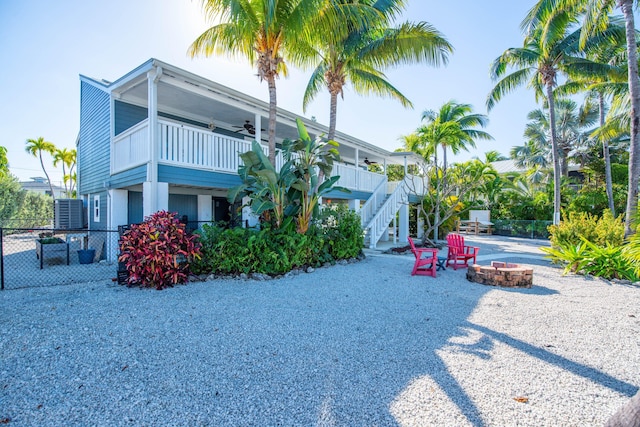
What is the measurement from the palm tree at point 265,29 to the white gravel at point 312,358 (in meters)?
5.31

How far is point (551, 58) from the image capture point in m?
13.9

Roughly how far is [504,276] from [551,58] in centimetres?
1256

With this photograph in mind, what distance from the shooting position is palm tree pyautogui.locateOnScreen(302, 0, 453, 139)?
9688 millimetres

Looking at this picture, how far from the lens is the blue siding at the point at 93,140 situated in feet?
36.3

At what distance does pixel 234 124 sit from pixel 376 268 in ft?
27.2

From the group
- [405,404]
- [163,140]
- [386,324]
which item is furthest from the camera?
[163,140]

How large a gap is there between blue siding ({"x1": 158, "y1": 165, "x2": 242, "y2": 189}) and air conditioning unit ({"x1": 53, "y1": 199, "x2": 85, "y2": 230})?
24.2 ft

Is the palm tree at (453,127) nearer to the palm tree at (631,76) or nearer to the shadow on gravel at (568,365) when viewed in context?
the palm tree at (631,76)

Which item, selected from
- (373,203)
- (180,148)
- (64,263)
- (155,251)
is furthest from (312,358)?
(373,203)

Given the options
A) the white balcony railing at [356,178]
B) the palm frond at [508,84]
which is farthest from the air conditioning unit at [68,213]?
the palm frond at [508,84]

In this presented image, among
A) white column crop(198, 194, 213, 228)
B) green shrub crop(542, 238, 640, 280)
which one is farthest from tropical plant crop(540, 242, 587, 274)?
white column crop(198, 194, 213, 228)

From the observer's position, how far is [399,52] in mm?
10086

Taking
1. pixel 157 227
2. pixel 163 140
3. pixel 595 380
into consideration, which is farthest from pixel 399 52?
pixel 595 380

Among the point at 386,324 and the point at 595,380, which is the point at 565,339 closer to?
the point at 595,380
